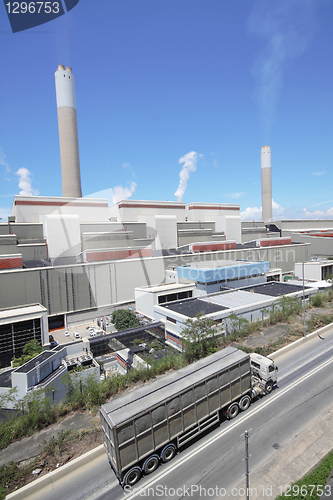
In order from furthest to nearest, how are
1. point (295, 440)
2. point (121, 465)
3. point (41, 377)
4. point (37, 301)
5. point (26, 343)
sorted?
point (37, 301) < point (26, 343) < point (41, 377) < point (295, 440) < point (121, 465)

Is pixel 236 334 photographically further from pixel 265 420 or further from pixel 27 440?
pixel 27 440

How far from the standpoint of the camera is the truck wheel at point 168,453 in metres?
9.66

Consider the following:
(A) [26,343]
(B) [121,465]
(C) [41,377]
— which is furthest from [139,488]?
(A) [26,343]

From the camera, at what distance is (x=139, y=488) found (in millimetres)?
8977

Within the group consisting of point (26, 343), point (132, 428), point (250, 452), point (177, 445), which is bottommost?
point (26, 343)

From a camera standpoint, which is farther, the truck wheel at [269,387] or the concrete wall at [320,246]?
the concrete wall at [320,246]

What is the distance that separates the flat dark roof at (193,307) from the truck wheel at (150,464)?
56.3 feet

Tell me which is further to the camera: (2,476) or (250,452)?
(250,452)

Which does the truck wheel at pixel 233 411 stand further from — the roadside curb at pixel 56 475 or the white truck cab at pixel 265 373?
the roadside curb at pixel 56 475

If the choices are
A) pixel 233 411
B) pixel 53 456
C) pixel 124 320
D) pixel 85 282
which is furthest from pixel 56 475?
pixel 85 282

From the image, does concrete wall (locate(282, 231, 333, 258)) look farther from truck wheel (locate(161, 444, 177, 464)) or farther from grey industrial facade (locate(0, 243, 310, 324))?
truck wheel (locate(161, 444, 177, 464))

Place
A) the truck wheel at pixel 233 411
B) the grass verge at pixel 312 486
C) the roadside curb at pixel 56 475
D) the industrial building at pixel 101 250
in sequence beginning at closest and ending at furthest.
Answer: the grass verge at pixel 312 486, the roadside curb at pixel 56 475, the truck wheel at pixel 233 411, the industrial building at pixel 101 250

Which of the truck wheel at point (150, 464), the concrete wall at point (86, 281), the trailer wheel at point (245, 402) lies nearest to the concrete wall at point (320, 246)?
the concrete wall at point (86, 281)

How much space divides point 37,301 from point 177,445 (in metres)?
32.7
